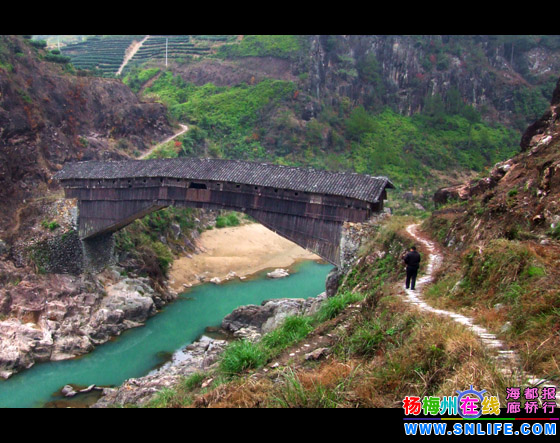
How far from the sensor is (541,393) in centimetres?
411

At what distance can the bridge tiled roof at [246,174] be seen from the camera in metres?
16.0

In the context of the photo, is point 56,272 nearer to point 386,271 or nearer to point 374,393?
point 386,271

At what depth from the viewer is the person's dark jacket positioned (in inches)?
364

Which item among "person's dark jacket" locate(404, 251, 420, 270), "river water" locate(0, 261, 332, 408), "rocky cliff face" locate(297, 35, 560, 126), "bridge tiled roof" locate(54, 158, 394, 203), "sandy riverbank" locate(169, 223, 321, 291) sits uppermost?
"rocky cliff face" locate(297, 35, 560, 126)

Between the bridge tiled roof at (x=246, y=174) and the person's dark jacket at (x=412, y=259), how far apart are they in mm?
6092

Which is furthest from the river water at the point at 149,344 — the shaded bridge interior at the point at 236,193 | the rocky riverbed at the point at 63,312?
the shaded bridge interior at the point at 236,193

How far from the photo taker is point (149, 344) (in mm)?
18422

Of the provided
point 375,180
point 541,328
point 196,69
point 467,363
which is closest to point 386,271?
point 375,180

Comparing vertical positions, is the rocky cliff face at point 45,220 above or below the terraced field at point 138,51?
below

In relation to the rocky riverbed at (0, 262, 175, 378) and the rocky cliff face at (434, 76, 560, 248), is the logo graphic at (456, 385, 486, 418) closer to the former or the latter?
the rocky cliff face at (434, 76, 560, 248)

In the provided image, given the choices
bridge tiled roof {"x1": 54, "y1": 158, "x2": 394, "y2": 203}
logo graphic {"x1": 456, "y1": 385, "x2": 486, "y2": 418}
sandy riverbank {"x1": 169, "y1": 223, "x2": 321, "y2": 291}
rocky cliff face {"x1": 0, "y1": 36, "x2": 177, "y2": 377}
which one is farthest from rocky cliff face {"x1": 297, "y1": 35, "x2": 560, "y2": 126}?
logo graphic {"x1": 456, "y1": 385, "x2": 486, "y2": 418}

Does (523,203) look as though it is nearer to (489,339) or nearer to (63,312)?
(489,339)

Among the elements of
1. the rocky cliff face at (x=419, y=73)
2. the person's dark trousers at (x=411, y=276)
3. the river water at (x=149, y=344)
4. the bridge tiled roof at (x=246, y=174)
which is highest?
the rocky cliff face at (x=419, y=73)

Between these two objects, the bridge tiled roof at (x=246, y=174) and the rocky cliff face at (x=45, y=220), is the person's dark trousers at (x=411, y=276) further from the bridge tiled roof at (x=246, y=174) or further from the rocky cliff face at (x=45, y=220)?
the rocky cliff face at (x=45, y=220)
